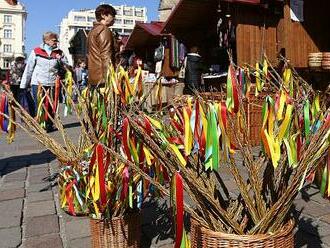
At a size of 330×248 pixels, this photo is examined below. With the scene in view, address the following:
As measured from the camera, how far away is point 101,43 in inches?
189

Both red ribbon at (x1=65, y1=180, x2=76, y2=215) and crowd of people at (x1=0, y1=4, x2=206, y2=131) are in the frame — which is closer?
red ribbon at (x1=65, y1=180, x2=76, y2=215)

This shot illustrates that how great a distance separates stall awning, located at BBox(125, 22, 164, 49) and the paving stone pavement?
977cm

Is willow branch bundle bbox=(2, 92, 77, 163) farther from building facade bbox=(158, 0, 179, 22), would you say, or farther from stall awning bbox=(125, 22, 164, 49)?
building facade bbox=(158, 0, 179, 22)

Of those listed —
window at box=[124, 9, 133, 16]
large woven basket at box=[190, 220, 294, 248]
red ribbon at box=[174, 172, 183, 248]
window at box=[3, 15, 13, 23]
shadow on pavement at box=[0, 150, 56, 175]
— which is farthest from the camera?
window at box=[3, 15, 13, 23]

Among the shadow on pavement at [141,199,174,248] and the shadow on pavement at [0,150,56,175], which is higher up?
the shadow on pavement at [0,150,56,175]

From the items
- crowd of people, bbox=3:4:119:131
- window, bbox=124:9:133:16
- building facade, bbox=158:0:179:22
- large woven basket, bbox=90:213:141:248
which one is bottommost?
large woven basket, bbox=90:213:141:248

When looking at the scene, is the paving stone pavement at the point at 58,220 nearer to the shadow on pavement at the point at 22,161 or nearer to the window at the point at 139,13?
the shadow on pavement at the point at 22,161

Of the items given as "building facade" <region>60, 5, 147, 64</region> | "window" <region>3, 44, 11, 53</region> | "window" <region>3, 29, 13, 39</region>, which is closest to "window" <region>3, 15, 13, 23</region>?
"window" <region>3, 29, 13, 39</region>

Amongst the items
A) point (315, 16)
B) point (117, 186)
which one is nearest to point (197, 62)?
point (315, 16)

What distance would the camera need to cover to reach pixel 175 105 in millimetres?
2350

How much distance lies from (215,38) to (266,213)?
9149mm

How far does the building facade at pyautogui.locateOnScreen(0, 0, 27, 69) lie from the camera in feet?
352

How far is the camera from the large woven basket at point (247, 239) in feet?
5.97

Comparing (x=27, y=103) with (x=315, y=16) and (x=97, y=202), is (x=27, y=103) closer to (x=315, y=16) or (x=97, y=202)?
(x=315, y=16)
